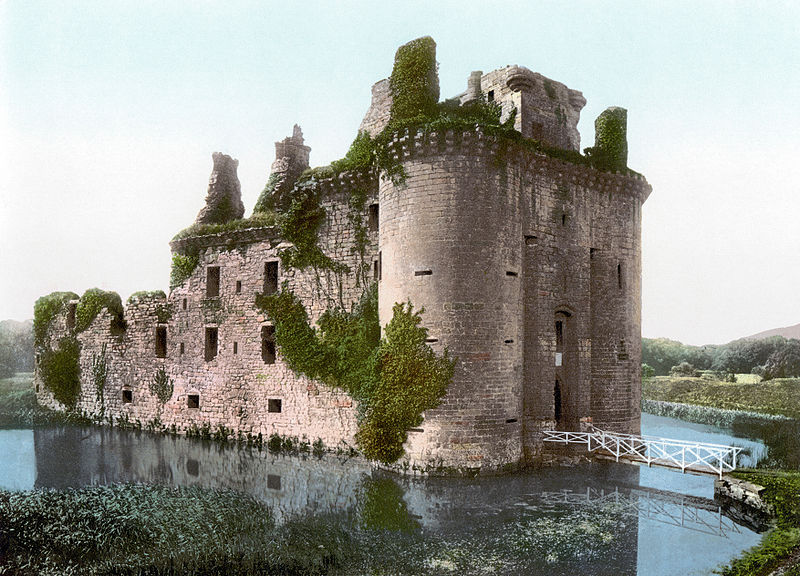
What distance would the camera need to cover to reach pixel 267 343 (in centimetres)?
2148

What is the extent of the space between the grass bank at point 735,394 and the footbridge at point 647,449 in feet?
55.1

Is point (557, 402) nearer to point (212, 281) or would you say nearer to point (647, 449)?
point (647, 449)

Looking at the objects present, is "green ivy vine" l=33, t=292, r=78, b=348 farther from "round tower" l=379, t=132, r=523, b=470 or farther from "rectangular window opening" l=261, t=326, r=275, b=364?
"round tower" l=379, t=132, r=523, b=470

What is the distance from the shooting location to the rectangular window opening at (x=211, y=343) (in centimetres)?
2295

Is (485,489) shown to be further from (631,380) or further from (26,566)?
(26,566)

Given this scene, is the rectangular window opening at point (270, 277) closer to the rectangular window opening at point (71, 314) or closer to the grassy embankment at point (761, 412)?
the rectangular window opening at point (71, 314)

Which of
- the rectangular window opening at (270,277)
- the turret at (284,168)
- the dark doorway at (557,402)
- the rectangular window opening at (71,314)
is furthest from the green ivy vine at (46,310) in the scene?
the dark doorway at (557,402)

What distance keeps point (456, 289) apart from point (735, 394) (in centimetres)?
3025

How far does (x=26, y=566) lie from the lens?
948cm

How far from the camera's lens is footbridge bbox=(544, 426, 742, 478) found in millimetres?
14957

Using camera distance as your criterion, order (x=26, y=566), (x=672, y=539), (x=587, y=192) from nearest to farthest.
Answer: (x=26, y=566)
(x=672, y=539)
(x=587, y=192)

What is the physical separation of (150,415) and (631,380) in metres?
19.3

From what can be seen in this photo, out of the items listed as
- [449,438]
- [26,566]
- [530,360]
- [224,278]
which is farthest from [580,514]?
[224,278]

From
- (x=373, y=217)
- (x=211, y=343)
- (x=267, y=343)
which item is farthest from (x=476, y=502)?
(x=211, y=343)
